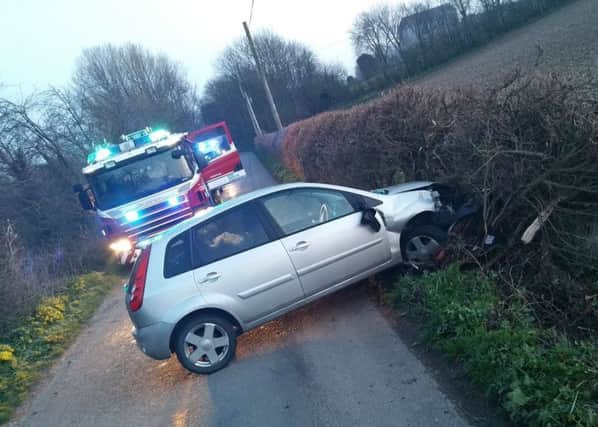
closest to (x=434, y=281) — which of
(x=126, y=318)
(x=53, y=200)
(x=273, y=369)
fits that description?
(x=273, y=369)

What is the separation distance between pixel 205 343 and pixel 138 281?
939mm

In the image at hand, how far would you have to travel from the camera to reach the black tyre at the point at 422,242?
5.35 m

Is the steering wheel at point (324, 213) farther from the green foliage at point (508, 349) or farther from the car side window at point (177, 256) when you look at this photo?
the car side window at point (177, 256)

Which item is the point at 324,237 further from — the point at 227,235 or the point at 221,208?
the point at 221,208

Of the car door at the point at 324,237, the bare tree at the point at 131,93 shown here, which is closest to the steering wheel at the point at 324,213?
the car door at the point at 324,237

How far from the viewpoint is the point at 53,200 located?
1888cm

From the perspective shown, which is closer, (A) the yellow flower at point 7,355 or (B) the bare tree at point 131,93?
(A) the yellow flower at point 7,355

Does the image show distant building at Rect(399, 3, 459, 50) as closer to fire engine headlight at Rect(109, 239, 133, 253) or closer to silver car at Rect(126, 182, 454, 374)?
fire engine headlight at Rect(109, 239, 133, 253)

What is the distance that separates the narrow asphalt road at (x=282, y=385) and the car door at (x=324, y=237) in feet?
1.71

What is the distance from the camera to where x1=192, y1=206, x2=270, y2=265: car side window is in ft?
15.6

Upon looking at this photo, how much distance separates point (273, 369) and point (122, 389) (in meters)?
1.92

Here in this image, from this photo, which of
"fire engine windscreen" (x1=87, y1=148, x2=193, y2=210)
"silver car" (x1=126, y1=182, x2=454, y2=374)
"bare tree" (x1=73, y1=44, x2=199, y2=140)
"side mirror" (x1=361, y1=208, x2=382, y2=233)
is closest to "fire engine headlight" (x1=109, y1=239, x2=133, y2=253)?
"fire engine windscreen" (x1=87, y1=148, x2=193, y2=210)

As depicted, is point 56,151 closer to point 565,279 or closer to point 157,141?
point 157,141

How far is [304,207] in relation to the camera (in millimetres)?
5180
